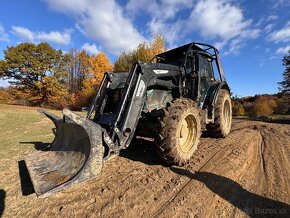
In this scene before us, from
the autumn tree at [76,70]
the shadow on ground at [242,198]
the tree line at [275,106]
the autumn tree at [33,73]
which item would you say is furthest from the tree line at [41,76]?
the shadow on ground at [242,198]

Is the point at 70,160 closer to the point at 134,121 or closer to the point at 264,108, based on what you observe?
the point at 134,121

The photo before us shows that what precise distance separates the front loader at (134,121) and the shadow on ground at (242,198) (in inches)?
26.5

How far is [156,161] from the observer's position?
16.6ft

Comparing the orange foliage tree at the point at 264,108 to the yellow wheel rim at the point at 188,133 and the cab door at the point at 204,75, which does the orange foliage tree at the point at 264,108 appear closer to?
the cab door at the point at 204,75

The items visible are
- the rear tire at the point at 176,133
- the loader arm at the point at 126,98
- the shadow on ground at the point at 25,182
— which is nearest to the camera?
the shadow on ground at the point at 25,182

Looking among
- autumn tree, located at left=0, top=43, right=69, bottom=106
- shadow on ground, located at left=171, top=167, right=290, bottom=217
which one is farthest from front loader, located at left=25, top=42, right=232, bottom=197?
autumn tree, located at left=0, top=43, right=69, bottom=106

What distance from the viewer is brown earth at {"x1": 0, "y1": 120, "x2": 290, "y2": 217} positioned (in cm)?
316

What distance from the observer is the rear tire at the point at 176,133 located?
423 cm

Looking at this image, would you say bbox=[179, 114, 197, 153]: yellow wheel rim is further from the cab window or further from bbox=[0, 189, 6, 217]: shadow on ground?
bbox=[0, 189, 6, 217]: shadow on ground

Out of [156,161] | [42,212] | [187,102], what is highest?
[187,102]

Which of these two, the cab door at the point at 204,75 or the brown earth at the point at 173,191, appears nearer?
the brown earth at the point at 173,191

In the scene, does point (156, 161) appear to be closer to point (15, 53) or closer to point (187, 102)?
point (187, 102)

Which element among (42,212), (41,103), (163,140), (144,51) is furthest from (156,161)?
(41,103)

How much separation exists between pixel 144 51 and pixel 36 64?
16.5m
